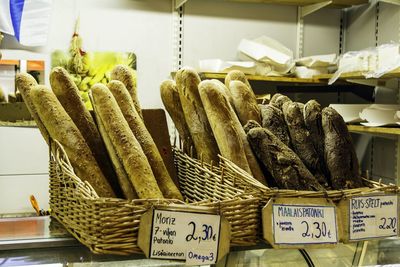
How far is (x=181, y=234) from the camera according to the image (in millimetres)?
695

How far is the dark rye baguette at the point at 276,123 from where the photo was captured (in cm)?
94

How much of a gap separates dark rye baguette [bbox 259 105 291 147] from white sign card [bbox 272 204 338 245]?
0.66 feet

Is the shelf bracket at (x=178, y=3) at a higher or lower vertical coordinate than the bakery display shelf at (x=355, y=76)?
higher

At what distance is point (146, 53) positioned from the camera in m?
2.55

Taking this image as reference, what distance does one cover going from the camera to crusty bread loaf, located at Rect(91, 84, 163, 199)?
81 centimetres

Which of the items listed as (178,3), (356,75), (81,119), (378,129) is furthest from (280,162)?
(178,3)

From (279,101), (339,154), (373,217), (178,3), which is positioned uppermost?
(178,3)

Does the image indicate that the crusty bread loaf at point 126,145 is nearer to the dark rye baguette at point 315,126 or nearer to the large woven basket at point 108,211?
the large woven basket at point 108,211

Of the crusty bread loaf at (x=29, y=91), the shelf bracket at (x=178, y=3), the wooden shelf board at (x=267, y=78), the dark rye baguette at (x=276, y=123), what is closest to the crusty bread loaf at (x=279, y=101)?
the dark rye baguette at (x=276, y=123)

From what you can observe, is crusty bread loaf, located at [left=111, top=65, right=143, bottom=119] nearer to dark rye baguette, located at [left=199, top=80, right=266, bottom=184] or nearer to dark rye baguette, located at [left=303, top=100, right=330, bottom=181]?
dark rye baguette, located at [left=199, top=80, right=266, bottom=184]

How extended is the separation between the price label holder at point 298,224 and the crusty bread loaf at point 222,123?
13 centimetres

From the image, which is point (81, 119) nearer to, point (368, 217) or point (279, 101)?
point (279, 101)

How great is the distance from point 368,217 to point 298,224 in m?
0.16

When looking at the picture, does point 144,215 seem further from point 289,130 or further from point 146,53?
point 146,53
